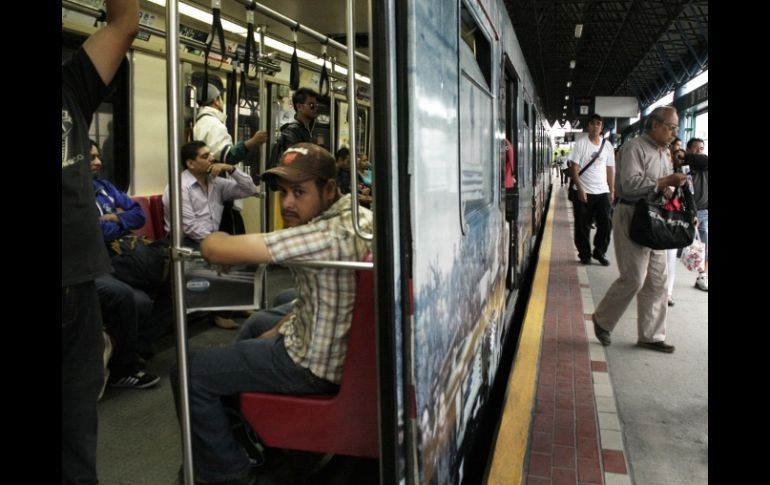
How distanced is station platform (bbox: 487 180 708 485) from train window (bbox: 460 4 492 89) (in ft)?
6.34

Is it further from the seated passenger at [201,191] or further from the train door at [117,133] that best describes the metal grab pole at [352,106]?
the train door at [117,133]

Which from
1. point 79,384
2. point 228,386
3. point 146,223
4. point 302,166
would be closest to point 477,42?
point 302,166

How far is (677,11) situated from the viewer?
2019cm

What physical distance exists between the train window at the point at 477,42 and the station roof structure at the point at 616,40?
1714 cm

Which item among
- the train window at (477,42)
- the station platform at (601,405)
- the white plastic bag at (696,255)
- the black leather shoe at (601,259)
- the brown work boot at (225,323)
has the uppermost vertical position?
the train window at (477,42)

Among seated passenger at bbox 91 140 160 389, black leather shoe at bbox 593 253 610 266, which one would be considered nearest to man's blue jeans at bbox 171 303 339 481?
seated passenger at bbox 91 140 160 389

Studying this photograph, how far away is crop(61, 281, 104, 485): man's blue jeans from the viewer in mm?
1978

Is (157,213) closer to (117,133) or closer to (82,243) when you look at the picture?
(117,133)

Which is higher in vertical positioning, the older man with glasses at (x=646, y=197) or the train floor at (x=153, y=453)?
the older man with glasses at (x=646, y=197)

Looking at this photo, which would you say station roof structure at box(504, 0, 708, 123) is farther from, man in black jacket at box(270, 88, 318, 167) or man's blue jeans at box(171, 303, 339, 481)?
man's blue jeans at box(171, 303, 339, 481)

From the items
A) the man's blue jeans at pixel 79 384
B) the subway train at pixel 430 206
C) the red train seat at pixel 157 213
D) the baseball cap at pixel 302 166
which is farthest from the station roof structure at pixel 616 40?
the man's blue jeans at pixel 79 384

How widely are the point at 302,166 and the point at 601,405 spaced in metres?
2.66

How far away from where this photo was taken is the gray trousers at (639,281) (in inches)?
183

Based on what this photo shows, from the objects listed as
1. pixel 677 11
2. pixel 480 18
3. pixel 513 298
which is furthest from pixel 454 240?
pixel 677 11
